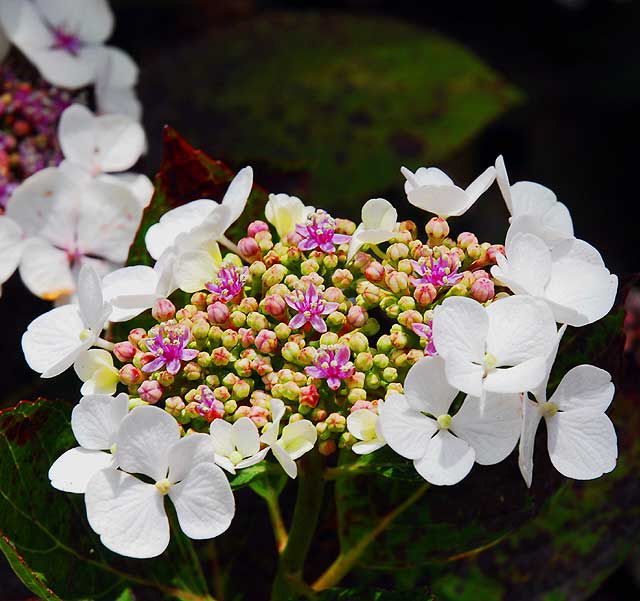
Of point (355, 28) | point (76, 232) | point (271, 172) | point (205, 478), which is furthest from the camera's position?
point (355, 28)

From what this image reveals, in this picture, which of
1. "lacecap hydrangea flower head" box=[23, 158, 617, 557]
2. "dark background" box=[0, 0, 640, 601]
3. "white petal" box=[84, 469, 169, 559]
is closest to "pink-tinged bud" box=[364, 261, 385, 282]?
"lacecap hydrangea flower head" box=[23, 158, 617, 557]

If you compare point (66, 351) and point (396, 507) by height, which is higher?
point (66, 351)

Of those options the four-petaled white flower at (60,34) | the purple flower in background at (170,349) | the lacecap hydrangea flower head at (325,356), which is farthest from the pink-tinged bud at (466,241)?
the four-petaled white flower at (60,34)

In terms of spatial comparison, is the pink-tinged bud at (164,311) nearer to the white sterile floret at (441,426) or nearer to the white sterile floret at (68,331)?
the white sterile floret at (68,331)

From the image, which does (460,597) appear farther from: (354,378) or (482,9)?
(482,9)

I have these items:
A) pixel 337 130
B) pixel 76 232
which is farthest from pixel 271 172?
pixel 337 130

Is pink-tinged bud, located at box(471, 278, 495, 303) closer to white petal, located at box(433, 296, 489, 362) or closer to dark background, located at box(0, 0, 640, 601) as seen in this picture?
white petal, located at box(433, 296, 489, 362)
